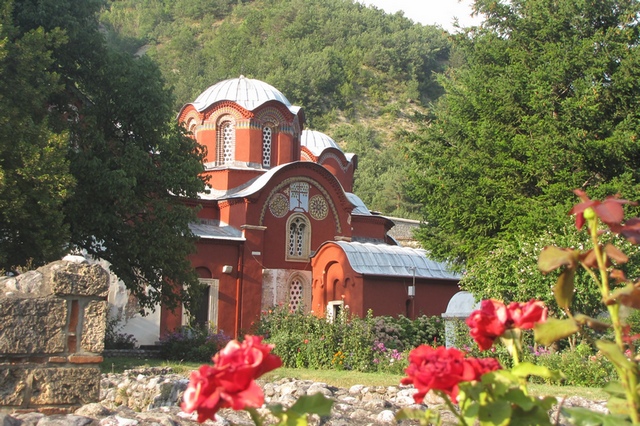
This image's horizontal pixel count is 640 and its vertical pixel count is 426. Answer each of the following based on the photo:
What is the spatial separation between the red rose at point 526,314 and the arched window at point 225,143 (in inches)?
856

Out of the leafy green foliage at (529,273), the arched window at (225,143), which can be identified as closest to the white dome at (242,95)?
the arched window at (225,143)

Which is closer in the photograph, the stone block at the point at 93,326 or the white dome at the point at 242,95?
the stone block at the point at 93,326

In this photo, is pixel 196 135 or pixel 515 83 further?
pixel 196 135

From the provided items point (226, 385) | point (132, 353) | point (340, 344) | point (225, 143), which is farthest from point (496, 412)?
point (225, 143)

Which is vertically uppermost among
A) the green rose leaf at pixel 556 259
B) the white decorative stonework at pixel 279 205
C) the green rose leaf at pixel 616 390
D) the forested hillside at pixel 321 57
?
the forested hillside at pixel 321 57

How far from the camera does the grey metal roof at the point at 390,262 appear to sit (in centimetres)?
2084

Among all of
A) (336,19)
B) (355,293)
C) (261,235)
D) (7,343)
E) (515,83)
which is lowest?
(7,343)

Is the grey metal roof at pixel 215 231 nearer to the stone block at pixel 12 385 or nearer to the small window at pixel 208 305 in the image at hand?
the small window at pixel 208 305

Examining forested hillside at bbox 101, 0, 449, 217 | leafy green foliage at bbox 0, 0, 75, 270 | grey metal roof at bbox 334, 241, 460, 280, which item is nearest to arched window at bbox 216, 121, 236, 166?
grey metal roof at bbox 334, 241, 460, 280

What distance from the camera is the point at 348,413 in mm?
6367

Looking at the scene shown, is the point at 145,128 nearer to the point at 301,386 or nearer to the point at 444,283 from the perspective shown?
the point at 301,386

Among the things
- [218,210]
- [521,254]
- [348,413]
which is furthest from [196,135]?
[348,413]

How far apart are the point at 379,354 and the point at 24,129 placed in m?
7.06

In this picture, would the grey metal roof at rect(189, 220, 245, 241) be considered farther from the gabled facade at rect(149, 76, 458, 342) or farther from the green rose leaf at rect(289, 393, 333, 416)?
the green rose leaf at rect(289, 393, 333, 416)
